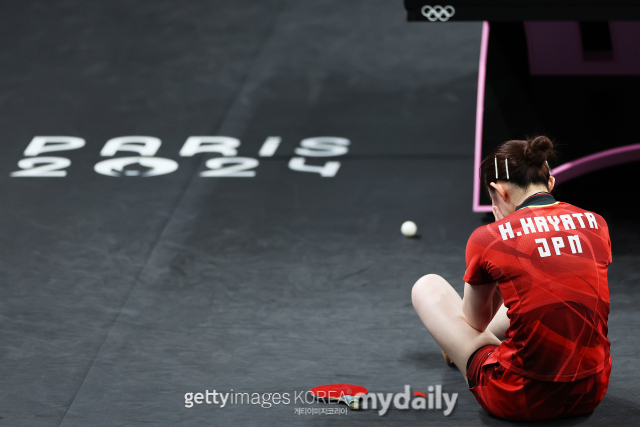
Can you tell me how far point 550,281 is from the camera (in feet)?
8.21

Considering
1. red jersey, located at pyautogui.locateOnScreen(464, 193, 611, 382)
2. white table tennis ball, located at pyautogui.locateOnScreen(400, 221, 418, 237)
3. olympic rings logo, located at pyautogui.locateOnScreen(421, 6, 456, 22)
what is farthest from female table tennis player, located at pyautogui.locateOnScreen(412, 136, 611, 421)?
white table tennis ball, located at pyautogui.locateOnScreen(400, 221, 418, 237)

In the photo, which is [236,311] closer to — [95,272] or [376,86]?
[95,272]

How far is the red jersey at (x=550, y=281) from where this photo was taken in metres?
2.50

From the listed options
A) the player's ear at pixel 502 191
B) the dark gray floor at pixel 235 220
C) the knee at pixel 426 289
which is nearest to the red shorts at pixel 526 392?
the dark gray floor at pixel 235 220

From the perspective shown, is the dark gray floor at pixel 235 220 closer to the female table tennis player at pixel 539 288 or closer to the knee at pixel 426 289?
the female table tennis player at pixel 539 288

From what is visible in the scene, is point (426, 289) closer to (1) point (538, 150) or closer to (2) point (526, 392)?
(2) point (526, 392)

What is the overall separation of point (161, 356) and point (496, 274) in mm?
Result: 1460

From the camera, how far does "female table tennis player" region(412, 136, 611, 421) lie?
2506 mm

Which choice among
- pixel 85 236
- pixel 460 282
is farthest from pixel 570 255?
pixel 85 236

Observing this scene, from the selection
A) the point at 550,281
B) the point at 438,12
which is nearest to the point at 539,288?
the point at 550,281

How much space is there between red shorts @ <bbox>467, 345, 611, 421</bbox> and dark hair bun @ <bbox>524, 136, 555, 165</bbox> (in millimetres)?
597

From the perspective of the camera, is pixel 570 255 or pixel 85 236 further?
pixel 85 236

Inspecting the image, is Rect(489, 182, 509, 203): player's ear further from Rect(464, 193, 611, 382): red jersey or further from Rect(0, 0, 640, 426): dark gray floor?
Rect(0, 0, 640, 426): dark gray floor

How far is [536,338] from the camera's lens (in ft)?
8.27
